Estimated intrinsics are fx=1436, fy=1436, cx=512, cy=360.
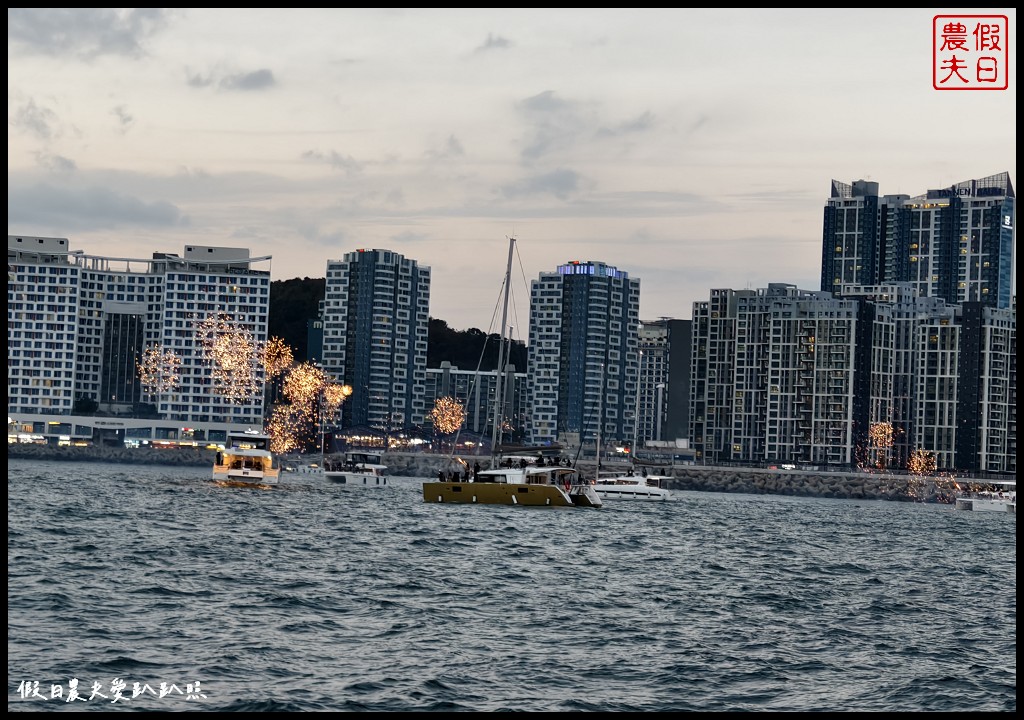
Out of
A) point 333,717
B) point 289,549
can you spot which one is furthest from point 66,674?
point 289,549

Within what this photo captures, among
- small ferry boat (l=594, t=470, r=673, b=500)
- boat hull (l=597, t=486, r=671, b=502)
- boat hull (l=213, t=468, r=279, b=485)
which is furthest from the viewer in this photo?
small ferry boat (l=594, t=470, r=673, b=500)

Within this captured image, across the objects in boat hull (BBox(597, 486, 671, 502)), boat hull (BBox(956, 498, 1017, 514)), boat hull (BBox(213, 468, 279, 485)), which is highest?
boat hull (BBox(213, 468, 279, 485))

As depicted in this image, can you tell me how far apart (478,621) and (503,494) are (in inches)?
2094

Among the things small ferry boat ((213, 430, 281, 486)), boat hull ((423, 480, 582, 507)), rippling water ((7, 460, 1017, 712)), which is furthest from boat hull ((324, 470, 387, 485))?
rippling water ((7, 460, 1017, 712))

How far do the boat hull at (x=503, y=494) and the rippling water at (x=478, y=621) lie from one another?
66.9 ft

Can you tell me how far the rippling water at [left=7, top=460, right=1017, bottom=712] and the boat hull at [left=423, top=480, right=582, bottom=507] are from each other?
20389 mm

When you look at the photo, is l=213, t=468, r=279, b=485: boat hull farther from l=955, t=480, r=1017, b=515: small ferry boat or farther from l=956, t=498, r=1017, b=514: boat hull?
l=956, t=498, r=1017, b=514: boat hull

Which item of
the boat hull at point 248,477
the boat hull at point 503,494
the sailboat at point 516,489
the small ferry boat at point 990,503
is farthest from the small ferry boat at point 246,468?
the small ferry boat at point 990,503

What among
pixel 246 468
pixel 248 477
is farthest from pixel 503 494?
pixel 246 468

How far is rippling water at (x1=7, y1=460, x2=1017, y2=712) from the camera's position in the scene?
24.2 metres

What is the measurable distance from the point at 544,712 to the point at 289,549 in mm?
27723

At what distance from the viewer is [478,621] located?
32531 mm

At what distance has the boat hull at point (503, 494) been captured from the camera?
8494 cm

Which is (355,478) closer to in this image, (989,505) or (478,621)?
(989,505)
